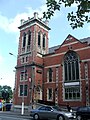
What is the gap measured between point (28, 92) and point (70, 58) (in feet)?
33.0

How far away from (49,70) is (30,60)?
14.0ft

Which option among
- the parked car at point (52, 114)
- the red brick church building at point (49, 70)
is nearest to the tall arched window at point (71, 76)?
the red brick church building at point (49, 70)

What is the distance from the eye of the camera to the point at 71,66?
36844mm

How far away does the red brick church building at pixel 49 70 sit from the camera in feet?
115

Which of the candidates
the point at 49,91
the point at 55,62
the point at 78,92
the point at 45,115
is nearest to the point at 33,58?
the point at 55,62

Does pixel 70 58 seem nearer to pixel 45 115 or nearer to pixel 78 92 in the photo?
pixel 78 92

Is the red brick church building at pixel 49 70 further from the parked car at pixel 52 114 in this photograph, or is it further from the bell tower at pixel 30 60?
the parked car at pixel 52 114

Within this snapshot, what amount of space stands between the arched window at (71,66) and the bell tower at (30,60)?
19.2 feet

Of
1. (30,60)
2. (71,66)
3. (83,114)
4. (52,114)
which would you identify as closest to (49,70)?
(30,60)

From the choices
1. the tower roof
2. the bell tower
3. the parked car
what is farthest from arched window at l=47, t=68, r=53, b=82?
the parked car

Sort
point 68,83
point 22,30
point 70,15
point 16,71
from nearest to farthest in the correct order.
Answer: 1. point 70,15
2. point 68,83
3. point 16,71
4. point 22,30

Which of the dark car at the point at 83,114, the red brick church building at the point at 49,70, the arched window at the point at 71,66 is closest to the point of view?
the dark car at the point at 83,114

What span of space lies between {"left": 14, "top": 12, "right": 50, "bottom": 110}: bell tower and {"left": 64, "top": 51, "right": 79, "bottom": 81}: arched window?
19.2 ft

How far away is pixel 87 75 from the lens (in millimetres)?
34094
